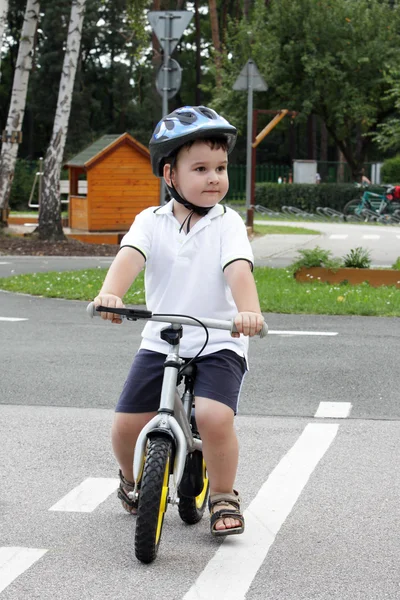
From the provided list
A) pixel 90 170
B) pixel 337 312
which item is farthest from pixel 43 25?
pixel 337 312

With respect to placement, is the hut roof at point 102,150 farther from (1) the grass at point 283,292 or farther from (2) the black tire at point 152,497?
(2) the black tire at point 152,497

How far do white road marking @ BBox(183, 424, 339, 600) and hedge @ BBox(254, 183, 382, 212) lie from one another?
32.2 m

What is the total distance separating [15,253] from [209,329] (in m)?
15.5

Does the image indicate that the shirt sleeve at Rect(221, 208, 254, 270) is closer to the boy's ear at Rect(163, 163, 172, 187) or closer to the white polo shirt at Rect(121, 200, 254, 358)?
the white polo shirt at Rect(121, 200, 254, 358)

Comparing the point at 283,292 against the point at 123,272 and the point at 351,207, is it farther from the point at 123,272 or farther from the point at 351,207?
the point at 351,207

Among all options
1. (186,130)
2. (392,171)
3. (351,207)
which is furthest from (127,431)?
(392,171)

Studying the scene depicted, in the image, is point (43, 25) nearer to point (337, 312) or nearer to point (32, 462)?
point (337, 312)

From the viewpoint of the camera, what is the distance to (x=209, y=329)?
13.7 ft

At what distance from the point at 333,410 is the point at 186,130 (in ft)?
10.6

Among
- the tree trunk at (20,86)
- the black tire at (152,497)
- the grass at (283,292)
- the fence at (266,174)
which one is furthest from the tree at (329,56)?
the black tire at (152,497)

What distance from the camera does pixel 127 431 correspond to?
427cm

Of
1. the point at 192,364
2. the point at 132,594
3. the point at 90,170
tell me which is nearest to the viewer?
the point at 132,594

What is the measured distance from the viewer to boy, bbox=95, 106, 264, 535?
4.10 metres

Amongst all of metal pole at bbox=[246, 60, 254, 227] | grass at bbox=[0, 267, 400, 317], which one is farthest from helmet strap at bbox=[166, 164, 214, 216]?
metal pole at bbox=[246, 60, 254, 227]
